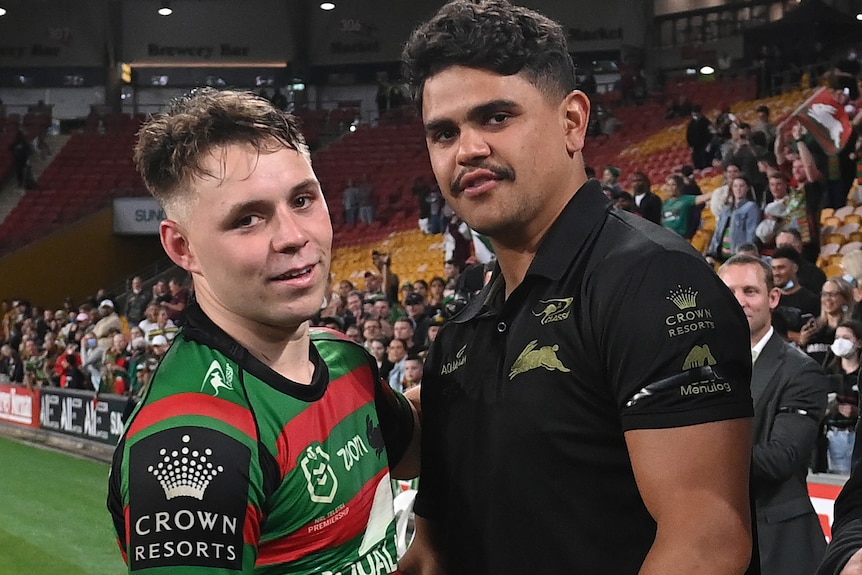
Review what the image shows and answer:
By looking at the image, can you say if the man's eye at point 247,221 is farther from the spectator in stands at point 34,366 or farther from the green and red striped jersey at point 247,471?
the spectator in stands at point 34,366

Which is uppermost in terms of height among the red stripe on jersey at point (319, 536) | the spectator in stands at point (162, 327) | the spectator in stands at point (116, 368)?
the red stripe on jersey at point (319, 536)

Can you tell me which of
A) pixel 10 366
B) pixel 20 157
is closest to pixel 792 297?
pixel 10 366

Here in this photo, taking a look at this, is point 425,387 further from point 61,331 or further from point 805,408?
point 61,331

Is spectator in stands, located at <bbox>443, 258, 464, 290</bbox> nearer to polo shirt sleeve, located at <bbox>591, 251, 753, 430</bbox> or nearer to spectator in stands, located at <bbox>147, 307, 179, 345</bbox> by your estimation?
spectator in stands, located at <bbox>147, 307, 179, 345</bbox>

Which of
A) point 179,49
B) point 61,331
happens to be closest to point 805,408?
point 61,331

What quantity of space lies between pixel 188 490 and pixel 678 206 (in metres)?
9.44

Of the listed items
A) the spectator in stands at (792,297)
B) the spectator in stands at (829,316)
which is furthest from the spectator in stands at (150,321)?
the spectator in stands at (829,316)

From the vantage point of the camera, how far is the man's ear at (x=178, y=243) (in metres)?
1.86

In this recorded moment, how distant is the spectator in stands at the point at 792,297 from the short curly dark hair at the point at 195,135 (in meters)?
4.96

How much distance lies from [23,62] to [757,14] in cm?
1949

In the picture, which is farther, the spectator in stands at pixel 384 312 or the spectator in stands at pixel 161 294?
the spectator in stands at pixel 161 294

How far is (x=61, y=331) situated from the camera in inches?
667

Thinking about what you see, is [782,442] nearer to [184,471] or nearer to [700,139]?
[184,471]

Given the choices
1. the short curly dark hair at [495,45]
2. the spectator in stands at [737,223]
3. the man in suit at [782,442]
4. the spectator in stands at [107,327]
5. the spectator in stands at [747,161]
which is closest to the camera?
the short curly dark hair at [495,45]
